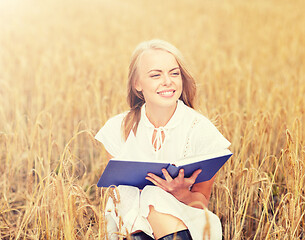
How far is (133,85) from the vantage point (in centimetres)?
161

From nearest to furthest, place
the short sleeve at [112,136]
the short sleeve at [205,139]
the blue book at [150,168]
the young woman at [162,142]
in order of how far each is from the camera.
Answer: the blue book at [150,168]
the young woman at [162,142]
the short sleeve at [205,139]
the short sleeve at [112,136]

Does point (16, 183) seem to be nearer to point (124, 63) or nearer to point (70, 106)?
point (70, 106)

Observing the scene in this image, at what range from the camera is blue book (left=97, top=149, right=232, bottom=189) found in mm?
1298

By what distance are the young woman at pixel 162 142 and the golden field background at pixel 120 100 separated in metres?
0.12

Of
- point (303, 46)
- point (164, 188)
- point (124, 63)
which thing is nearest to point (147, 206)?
point (164, 188)

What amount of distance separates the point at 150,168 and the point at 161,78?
13.8 inches

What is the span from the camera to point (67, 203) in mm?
1413

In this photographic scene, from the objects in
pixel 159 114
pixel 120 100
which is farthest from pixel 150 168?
pixel 120 100

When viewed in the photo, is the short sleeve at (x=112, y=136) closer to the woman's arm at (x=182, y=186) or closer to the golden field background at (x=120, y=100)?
the golden field background at (x=120, y=100)

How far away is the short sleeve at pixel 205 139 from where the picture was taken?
1.52 m

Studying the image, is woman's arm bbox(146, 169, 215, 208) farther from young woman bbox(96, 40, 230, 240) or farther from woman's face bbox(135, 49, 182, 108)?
woman's face bbox(135, 49, 182, 108)

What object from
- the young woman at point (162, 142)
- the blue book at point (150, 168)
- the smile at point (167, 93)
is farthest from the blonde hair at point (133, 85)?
the blue book at point (150, 168)

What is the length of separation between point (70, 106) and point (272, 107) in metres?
1.40

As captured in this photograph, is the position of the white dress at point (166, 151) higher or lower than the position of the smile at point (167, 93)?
lower
